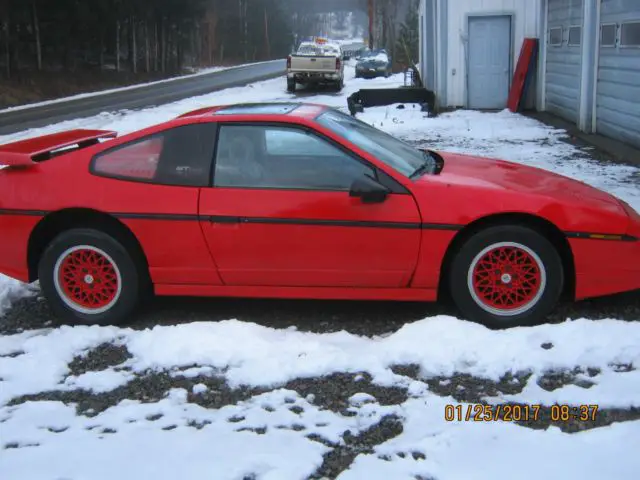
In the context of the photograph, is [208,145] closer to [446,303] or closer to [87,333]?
[87,333]

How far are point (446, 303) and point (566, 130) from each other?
991cm

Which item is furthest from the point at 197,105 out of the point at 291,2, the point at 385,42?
the point at 291,2

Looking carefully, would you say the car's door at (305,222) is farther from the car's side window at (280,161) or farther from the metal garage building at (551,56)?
the metal garage building at (551,56)

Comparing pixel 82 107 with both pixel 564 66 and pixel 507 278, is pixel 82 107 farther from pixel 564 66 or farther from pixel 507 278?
pixel 507 278

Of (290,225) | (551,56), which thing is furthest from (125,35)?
(290,225)

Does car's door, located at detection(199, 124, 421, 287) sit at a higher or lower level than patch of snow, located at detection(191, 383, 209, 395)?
higher

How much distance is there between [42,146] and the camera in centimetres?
504

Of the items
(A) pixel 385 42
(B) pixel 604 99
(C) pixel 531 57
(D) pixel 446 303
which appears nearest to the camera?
(D) pixel 446 303

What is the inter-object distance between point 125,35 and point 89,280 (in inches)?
1962

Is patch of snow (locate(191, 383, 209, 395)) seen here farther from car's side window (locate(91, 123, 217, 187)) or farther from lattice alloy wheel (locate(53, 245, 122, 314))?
car's side window (locate(91, 123, 217, 187))

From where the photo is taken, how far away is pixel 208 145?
15.3ft

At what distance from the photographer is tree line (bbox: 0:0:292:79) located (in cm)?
3612

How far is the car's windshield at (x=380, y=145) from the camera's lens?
4711 millimetres

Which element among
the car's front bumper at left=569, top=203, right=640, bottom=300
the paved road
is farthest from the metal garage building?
the paved road
